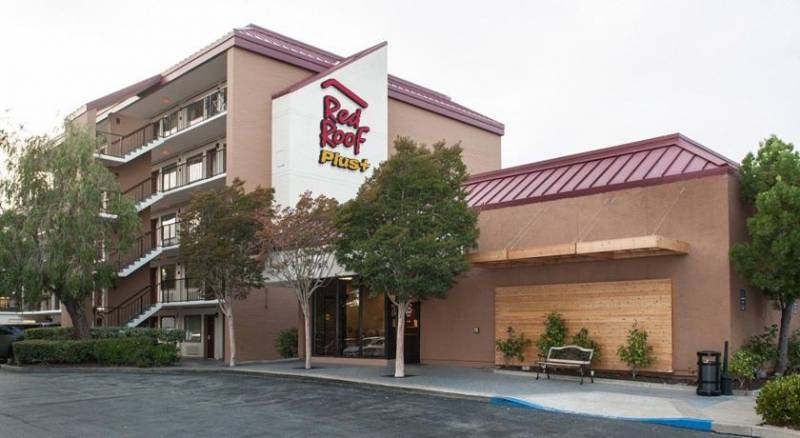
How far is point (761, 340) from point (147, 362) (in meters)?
19.2

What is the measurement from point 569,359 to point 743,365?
4.29 metres

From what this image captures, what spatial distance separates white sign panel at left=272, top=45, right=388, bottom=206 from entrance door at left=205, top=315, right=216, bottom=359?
21.1 ft

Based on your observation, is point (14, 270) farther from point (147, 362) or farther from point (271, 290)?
point (271, 290)

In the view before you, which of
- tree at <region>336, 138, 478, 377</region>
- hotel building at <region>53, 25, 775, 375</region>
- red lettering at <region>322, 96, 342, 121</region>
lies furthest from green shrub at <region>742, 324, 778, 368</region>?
red lettering at <region>322, 96, 342, 121</region>

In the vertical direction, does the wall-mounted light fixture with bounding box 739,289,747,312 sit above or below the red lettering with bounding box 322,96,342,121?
below

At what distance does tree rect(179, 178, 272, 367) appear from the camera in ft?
80.7

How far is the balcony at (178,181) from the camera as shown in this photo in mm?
32406

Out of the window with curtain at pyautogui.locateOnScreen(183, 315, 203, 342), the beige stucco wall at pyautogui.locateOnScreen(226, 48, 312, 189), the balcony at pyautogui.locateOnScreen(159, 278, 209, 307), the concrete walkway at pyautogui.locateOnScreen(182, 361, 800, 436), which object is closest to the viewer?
the concrete walkway at pyautogui.locateOnScreen(182, 361, 800, 436)

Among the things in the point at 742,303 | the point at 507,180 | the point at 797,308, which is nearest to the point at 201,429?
the point at 742,303

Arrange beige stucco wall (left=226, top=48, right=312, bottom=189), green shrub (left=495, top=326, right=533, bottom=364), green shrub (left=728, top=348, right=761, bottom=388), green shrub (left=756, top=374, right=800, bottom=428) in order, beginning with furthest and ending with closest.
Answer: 1. beige stucco wall (left=226, top=48, right=312, bottom=189)
2. green shrub (left=495, top=326, right=533, bottom=364)
3. green shrub (left=728, top=348, right=761, bottom=388)
4. green shrub (left=756, top=374, right=800, bottom=428)

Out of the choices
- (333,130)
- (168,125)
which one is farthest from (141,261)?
(333,130)

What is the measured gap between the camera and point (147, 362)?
25281mm

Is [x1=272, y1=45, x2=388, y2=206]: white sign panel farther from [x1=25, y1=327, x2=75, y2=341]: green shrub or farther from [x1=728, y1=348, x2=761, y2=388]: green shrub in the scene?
[x1=728, y1=348, x2=761, y2=388]: green shrub

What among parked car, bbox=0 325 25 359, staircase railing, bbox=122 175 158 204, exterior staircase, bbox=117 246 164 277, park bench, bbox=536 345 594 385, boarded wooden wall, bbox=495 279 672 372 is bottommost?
parked car, bbox=0 325 25 359
